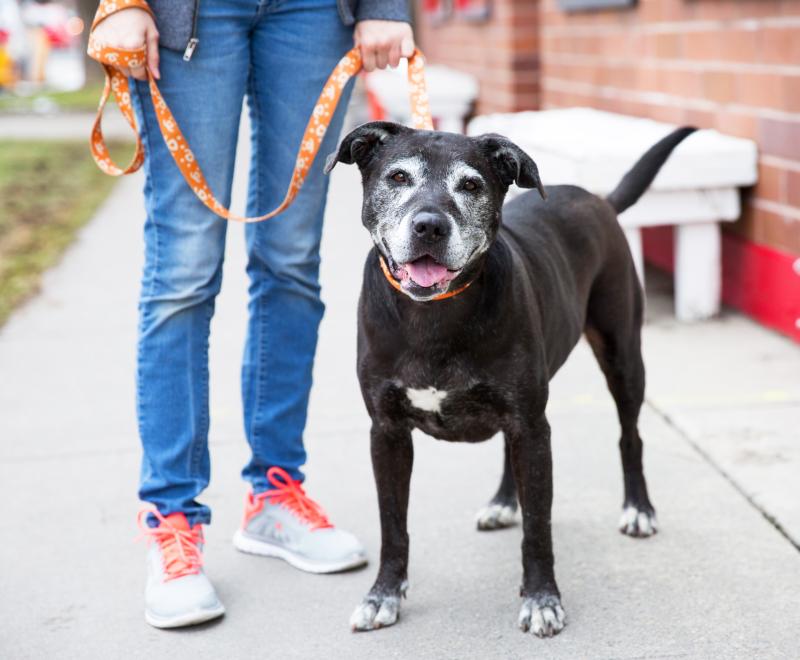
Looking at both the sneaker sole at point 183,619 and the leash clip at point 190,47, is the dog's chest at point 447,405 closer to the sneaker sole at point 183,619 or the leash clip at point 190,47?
the sneaker sole at point 183,619

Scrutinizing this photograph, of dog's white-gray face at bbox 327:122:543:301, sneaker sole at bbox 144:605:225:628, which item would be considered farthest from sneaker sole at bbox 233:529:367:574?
dog's white-gray face at bbox 327:122:543:301

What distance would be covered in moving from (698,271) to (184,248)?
11.3 ft

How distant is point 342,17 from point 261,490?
1440mm

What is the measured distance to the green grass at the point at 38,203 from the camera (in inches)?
309

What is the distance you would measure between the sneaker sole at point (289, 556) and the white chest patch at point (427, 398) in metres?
0.67

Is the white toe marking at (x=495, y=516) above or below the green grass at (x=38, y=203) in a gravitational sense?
above

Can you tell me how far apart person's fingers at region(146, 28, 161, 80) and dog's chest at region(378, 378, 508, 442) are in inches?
40.8

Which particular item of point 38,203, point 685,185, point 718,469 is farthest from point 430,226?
point 38,203

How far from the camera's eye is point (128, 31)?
3.07 m

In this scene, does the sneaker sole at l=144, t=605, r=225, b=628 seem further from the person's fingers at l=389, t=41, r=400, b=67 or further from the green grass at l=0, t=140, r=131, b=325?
the green grass at l=0, t=140, r=131, b=325

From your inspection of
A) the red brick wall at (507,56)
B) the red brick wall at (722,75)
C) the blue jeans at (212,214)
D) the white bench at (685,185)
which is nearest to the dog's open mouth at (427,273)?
the blue jeans at (212,214)

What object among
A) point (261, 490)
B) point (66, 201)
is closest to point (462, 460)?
point (261, 490)

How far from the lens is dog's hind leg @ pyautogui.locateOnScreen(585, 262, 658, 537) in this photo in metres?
3.63

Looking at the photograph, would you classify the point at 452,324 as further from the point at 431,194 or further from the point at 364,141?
the point at 364,141
